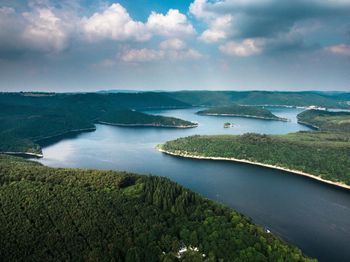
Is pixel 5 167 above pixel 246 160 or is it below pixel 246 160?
above

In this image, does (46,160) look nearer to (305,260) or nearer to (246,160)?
(246,160)

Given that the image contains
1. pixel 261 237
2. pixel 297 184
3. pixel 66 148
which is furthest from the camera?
pixel 66 148

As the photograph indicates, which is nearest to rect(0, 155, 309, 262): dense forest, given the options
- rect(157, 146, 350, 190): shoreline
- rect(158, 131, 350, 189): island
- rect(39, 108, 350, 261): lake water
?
rect(39, 108, 350, 261): lake water

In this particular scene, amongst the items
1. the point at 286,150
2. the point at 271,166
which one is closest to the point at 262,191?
the point at 271,166

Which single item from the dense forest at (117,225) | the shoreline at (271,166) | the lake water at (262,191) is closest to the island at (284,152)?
the shoreline at (271,166)

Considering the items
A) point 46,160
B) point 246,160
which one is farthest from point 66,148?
point 246,160

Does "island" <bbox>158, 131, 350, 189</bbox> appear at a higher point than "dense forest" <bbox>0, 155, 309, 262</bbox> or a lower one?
lower

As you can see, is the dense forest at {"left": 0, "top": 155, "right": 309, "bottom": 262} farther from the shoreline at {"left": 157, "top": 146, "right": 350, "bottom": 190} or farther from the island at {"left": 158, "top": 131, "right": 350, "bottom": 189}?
the island at {"left": 158, "top": 131, "right": 350, "bottom": 189}
